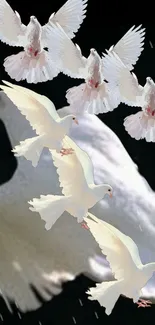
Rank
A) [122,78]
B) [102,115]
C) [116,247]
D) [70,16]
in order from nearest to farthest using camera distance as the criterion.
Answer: [116,247]
[122,78]
[70,16]
[102,115]

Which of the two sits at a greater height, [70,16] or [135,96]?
[70,16]

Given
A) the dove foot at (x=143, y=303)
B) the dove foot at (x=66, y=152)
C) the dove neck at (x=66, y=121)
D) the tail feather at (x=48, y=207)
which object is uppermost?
the dove neck at (x=66, y=121)

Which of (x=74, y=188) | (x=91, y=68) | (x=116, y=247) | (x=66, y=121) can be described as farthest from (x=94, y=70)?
(x=116, y=247)

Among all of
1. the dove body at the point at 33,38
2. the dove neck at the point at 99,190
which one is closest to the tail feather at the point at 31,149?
the dove neck at the point at 99,190

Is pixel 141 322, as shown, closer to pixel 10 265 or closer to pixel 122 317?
pixel 122 317

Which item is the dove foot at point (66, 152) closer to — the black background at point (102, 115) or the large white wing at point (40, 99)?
the large white wing at point (40, 99)

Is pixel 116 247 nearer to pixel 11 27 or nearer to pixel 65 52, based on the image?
pixel 65 52
